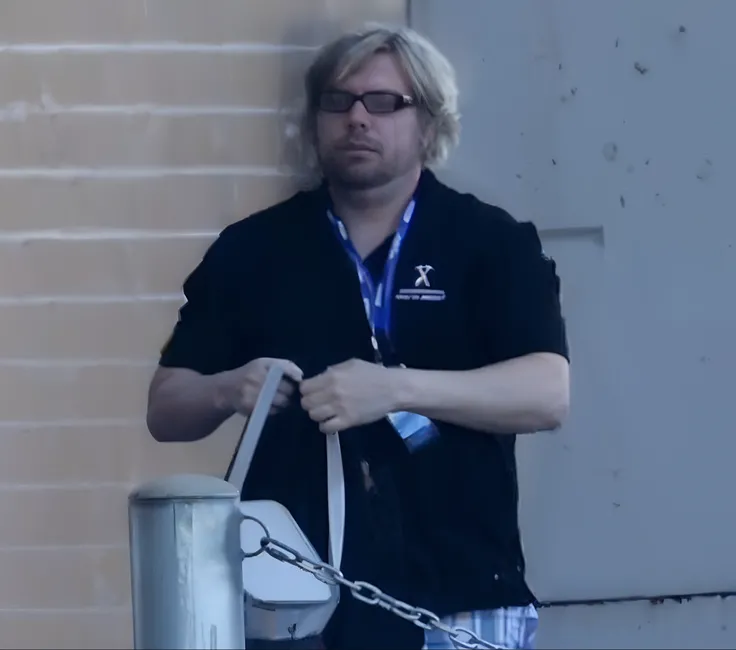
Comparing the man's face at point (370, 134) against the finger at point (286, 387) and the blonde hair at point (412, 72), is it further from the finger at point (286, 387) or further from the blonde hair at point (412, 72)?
the finger at point (286, 387)

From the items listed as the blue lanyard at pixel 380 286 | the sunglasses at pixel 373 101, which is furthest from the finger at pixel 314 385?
the sunglasses at pixel 373 101

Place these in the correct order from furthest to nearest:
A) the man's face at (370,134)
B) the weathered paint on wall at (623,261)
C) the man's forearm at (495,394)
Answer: the weathered paint on wall at (623,261) < the man's face at (370,134) < the man's forearm at (495,394)

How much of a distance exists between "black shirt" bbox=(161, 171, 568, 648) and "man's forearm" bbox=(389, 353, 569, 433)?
0.05 metres

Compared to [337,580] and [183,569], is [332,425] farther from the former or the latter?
[183,569]

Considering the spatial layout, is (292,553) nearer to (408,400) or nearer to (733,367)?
(408,400)

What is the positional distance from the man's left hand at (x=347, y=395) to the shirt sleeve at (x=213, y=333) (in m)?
0.41

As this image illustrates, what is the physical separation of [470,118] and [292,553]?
1.85m

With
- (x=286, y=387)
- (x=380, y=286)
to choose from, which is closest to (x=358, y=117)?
(x=380, y=286)

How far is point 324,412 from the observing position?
2.69 meters

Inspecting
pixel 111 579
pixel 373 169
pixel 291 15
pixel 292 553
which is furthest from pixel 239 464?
pixel 291 15

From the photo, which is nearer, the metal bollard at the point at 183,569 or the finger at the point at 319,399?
the metal bollard at the point at 183,569

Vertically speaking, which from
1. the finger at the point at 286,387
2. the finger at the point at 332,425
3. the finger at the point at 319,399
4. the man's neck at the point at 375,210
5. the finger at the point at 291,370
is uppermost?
the man's neck at the point at 375,210

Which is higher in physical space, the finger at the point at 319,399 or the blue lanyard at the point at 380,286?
the blue lanyard at the point at 380,286

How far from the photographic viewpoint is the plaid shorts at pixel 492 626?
9.36 feet
